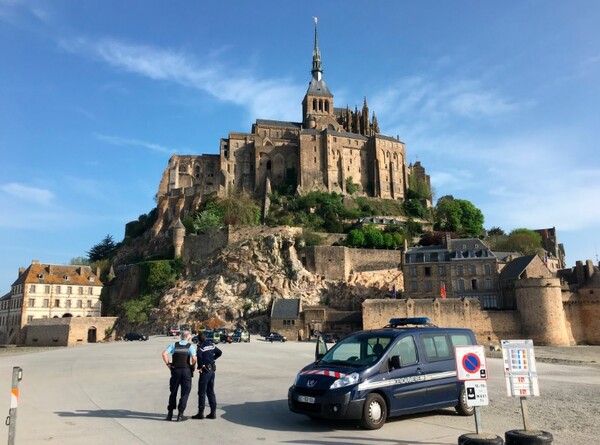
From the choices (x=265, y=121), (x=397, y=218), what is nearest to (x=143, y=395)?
(x=397, y=218)

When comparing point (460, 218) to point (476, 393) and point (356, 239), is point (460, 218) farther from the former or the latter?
point (476, 393)

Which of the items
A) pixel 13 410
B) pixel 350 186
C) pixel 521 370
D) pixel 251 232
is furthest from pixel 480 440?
pixel 350 186

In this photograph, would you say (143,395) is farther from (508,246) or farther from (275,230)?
(508,246)

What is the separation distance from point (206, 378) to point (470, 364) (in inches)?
205

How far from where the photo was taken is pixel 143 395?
12359 mm

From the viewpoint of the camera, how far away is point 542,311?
44594 mm

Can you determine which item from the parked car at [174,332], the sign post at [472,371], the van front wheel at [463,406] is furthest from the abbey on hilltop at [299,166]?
the sign post at [472,371]

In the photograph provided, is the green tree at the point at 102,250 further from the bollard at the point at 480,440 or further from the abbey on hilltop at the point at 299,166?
the bollard at the point at 480,440

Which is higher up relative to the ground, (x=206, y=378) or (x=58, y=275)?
(x=58, y=275)

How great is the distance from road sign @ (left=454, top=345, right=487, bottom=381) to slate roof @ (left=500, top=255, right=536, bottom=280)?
4270cm

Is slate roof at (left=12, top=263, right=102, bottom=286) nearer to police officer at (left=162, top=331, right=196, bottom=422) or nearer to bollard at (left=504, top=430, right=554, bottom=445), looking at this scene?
police officer at (left=162, top=331, right=196, bottom=422)

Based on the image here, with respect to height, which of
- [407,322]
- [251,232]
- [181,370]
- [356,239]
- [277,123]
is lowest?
[181,370]

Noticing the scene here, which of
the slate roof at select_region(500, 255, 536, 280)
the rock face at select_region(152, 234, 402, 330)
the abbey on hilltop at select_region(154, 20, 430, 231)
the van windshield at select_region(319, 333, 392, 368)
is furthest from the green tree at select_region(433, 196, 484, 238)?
the van windshield at select_region(319, 333, 392, 368)

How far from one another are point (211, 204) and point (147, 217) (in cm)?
1754
